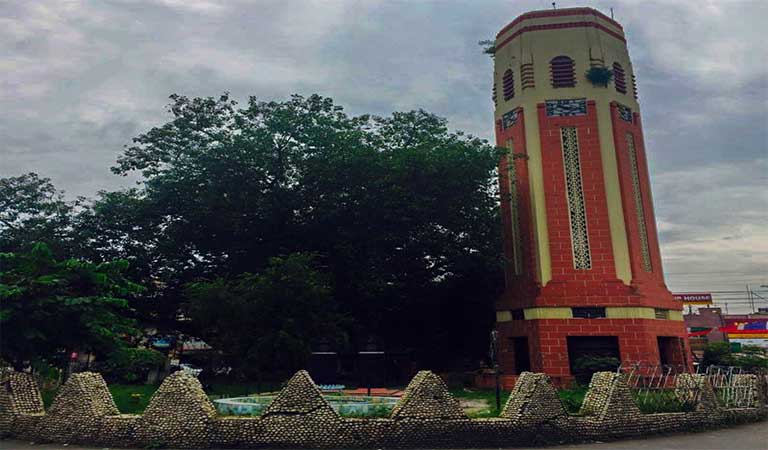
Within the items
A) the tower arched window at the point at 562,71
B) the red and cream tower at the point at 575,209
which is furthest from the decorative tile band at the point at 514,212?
the tower arched window at the point at 562,71

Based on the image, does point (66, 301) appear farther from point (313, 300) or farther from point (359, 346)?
point (359, 346)

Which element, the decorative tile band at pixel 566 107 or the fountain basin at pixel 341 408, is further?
the decorative tile band at pixel 566 107

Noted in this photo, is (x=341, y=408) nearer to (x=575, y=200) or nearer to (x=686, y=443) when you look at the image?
(x=686, y=443)

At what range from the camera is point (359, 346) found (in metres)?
30.0

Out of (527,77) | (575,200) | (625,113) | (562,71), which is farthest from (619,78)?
(575,200)

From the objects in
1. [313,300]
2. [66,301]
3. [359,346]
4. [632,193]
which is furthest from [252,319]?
[632,193]

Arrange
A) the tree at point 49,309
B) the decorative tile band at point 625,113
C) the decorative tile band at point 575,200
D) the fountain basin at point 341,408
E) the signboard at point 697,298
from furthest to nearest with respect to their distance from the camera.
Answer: the signboard at point 697,298 < the decorative tile band at point 625,113 < the decorative tile band at point 575,200 < the tree at point 49,309 < the fountain basin at point 341,408

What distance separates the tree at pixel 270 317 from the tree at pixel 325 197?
20.4 feet

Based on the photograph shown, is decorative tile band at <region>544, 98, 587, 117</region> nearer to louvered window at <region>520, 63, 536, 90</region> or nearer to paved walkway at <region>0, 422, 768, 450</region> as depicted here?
louvered window at <region>520, 63, 536, 90</region>

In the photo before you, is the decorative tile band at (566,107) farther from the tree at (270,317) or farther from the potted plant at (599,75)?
the tree at (270,317)

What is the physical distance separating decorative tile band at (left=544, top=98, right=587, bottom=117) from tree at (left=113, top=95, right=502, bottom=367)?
3662mm

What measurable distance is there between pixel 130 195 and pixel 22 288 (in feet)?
47.8

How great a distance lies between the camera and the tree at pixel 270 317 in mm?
18703

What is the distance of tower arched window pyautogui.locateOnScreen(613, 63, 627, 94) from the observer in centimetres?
2834
